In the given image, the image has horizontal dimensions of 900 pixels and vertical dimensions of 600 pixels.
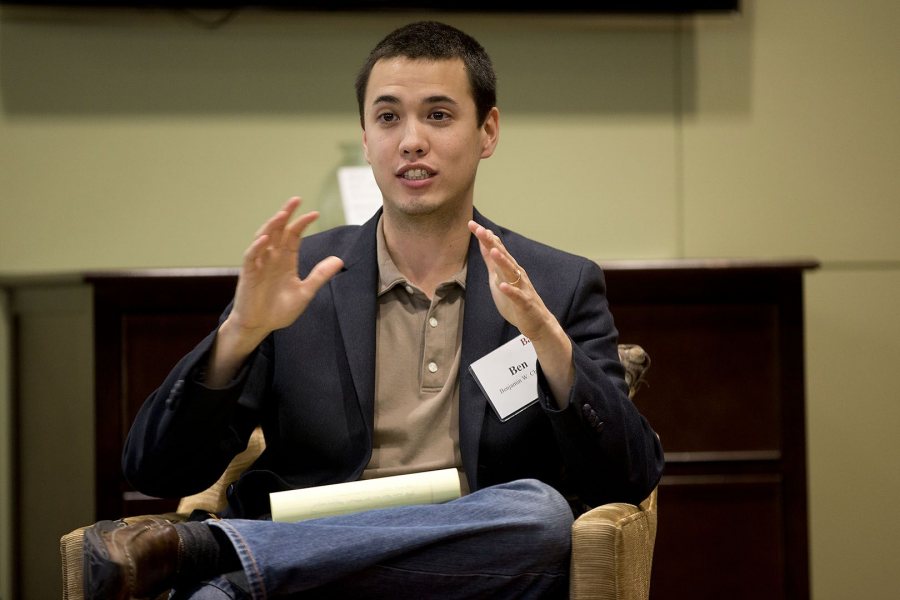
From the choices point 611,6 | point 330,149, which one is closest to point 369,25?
point 330,149

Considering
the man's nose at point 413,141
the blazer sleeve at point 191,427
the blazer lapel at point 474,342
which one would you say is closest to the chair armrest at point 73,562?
the blazer sleeve at point 191,427

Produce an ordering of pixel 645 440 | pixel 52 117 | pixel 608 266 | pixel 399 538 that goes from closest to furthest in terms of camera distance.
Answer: pixel 399 538
pixel 645 440
pixel 608 266
pixel 52 117

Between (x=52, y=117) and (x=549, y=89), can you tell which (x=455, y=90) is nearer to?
(x=549, y=89)

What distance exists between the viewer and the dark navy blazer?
2068 mm

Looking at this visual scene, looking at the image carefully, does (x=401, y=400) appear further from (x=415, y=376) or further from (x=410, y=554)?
(x=410, y=554)

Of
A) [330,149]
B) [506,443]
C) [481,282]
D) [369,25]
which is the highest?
[369,25]

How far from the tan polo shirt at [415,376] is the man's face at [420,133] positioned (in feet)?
0.61

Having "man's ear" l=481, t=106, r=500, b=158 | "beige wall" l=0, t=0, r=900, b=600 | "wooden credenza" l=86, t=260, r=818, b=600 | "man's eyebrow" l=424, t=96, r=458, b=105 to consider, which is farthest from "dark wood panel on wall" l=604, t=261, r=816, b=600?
"man's eyebrow" l=424, t=96, r=458, b=105

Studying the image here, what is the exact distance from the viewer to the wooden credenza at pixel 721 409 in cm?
316

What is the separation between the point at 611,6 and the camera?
3.71m

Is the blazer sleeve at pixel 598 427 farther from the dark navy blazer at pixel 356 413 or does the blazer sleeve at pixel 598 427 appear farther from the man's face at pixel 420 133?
the man's face at pixel 420 133

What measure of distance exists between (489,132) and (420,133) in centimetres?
28

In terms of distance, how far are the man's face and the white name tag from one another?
36cm

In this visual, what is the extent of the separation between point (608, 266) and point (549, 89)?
36.4 inches
